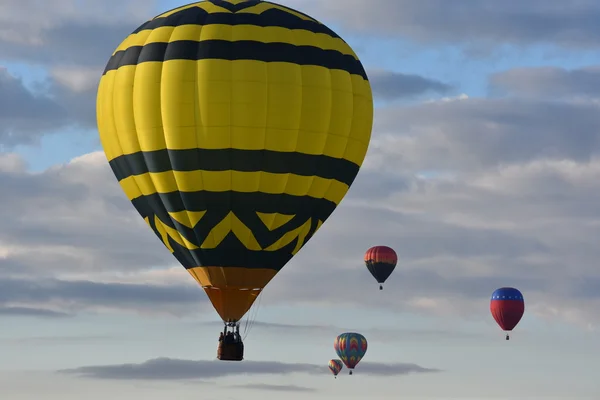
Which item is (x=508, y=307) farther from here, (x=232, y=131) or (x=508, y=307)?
(x=232, y=131)

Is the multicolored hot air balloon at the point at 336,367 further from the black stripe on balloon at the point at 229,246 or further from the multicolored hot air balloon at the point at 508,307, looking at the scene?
the black stripe on balloon at the point at 229,246

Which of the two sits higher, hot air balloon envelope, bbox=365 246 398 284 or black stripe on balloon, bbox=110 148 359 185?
hot air balloon envelope, bbox=365 246 398 284

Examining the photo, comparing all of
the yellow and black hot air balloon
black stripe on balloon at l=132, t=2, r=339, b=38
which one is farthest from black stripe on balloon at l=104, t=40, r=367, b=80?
black stripe on balloon at l=132, t=2, r=339, b=38

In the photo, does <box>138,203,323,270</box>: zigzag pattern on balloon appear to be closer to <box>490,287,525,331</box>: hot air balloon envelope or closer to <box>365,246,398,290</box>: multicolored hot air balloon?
<box>490,287,525,331</box>: hot air balloon envelope

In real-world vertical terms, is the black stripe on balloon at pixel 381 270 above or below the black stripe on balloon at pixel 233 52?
above

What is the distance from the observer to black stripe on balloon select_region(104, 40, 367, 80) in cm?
4828

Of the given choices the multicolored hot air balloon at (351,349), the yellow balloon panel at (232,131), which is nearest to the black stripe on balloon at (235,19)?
the yellow balloon panel at (232,131)

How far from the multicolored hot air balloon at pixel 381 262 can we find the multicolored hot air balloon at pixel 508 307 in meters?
6.17

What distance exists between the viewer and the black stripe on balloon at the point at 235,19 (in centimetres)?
4906

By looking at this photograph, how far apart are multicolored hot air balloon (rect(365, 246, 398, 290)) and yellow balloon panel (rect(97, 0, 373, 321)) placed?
31482 mm

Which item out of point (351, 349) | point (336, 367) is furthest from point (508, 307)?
point (336, 367)

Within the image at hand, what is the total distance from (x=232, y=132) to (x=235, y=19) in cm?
393

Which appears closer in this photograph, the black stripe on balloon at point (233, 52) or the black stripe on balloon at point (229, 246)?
→ the black stripe on balloon at point (233, 52)

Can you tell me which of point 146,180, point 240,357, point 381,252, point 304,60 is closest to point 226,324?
point 240,357
